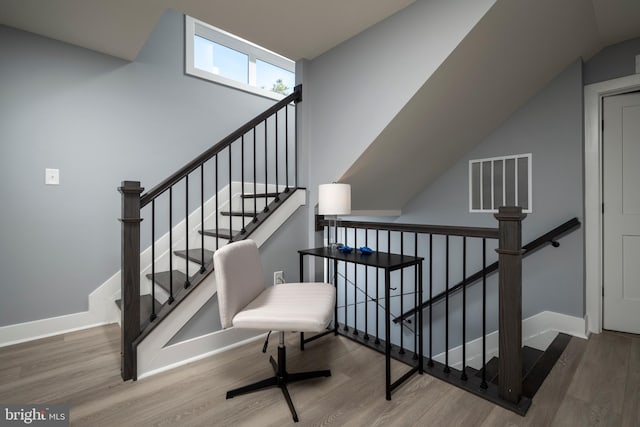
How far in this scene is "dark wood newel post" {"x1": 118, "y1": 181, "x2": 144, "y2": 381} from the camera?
5.68 feet

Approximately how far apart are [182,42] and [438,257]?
352cm

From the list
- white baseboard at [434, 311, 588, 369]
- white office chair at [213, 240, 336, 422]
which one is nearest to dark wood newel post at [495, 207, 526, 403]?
white office chair at [213, 240, 336, 422]

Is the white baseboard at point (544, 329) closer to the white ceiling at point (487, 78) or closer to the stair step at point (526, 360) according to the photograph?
the stair step at point (526, 360)

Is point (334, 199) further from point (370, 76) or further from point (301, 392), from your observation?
point (301, 392)

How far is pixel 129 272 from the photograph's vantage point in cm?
175

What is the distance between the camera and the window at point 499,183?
9.09 ft

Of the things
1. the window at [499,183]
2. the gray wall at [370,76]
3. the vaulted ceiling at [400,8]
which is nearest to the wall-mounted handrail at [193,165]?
the gray wall at [370,76]

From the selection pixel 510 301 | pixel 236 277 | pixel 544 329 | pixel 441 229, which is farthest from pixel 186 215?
pixel 544 329

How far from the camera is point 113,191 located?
262 cm

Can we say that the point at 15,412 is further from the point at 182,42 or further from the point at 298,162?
the point at 182,42

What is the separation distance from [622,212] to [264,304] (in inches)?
118

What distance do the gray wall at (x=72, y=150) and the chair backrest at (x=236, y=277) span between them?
5.43 ft

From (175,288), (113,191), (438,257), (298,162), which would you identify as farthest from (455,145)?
(113,191)

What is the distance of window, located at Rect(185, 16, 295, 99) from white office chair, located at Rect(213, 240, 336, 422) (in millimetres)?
2352
